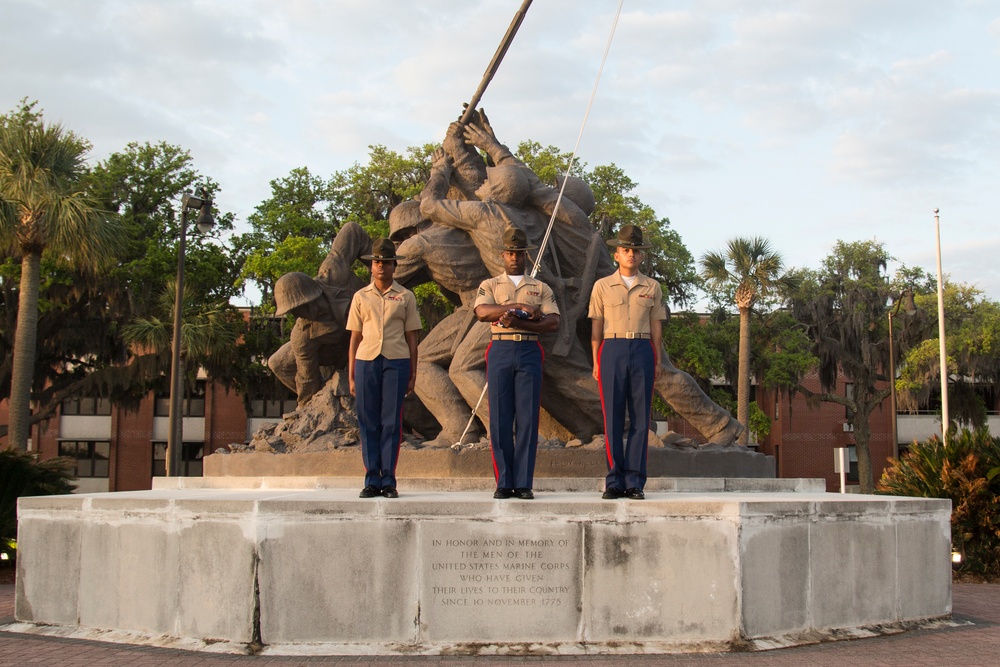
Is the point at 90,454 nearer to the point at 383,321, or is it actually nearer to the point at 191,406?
the point at 191,406

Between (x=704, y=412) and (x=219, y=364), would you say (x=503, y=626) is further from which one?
(x=219, y=364)

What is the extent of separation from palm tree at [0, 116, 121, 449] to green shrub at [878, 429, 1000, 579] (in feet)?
57.6

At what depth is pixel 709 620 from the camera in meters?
6.69

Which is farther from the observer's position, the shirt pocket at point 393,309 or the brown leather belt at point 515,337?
the shirt pocket at point 393,309

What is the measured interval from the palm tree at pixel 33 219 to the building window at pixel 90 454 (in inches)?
742

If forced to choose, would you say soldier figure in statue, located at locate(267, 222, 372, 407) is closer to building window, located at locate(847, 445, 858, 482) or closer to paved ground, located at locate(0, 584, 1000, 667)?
paved ground, located at locate(0, 584, 1000, 667)

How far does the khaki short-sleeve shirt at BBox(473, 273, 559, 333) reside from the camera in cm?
752

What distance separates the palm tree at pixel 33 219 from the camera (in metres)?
22.5

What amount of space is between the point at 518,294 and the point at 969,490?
8.52m

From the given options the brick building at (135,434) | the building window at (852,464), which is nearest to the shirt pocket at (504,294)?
the brick building at (135,434)

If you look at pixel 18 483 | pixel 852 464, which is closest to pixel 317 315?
pixel 18 483

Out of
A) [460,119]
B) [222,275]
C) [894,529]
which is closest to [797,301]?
[222,275]

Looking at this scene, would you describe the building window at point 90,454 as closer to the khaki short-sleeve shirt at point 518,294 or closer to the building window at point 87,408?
the building window at point 87,408

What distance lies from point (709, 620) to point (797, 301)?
3390 centimetres
